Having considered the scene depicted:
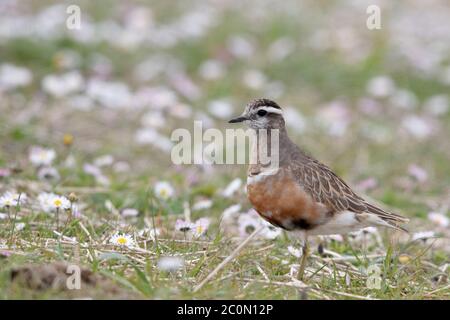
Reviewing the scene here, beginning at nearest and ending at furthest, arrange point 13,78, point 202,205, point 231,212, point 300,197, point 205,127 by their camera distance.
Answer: point 300,197 < point 231,212 < point 202,205 < point 13,78 < point 205,127

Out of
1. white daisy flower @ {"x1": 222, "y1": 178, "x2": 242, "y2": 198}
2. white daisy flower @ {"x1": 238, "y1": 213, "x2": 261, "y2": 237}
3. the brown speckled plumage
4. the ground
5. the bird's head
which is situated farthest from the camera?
white daisy flower @ {"x1": 222, "y1": 178, "x2": 242, "y2": 198}

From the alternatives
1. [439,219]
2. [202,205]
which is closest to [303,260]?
[202,205]

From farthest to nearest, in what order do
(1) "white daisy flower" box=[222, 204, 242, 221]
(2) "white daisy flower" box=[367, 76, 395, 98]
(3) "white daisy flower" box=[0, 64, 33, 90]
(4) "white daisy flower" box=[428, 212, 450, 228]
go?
1. (2) "white daisy flower" box=[367, 76, 395, 98]
2. (3) "white daisy flower" box=[0, 64, 33, 90]
3. (4) "white daisy flower" box=[428, 212, 450, 228]
4. (1) "white daisy flower" box=[222, 204, 242, 221]

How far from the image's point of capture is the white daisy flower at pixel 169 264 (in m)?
5.82

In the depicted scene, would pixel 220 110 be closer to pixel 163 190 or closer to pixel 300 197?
pixel 163 190

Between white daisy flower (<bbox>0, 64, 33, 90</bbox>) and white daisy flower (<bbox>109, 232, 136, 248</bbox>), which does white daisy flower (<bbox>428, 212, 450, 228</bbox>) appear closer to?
white daisy flower (<bbox>109, 232, 136, 248</bbox>)

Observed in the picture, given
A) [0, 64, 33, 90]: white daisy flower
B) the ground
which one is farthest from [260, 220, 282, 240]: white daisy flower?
[0, 64, 33, 90]: white daisy flower

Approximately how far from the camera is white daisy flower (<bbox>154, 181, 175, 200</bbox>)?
26.6ft

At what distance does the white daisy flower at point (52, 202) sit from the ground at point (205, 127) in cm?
7

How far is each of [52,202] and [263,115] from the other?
2.09 meters

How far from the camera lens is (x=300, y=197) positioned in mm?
6312

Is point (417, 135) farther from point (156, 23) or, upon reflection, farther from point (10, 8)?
point (10, 8)

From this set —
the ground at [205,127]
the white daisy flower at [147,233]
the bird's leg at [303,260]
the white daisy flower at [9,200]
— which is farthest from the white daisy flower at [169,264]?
the white daisy flower at [9,200]
